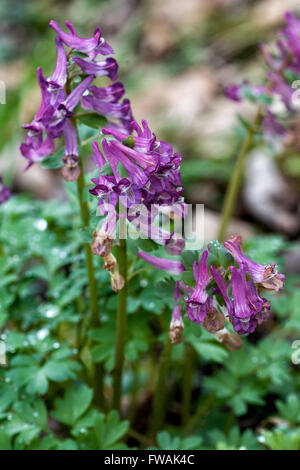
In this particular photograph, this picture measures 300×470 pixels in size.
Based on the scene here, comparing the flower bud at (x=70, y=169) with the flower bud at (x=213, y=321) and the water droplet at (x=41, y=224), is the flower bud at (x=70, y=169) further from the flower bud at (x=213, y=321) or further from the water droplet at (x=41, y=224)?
the water droplet at (x=41, y=224)

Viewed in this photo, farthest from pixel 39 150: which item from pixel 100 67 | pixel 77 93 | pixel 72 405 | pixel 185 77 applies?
pixel 185 77

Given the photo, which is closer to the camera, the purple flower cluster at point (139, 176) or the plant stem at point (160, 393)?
the purple flower cluster at point (139, 176)

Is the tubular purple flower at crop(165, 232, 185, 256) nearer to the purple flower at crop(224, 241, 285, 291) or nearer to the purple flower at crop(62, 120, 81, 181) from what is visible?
the purple flower at crop(224, 241, 285, 291)

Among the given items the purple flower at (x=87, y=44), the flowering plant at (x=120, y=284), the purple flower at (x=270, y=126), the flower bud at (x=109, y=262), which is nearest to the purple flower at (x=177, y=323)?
the flowering plant at (x=120, y=284)

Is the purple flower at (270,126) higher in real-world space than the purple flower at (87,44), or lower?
lower

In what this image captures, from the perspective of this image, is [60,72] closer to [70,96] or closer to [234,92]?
[70,96]

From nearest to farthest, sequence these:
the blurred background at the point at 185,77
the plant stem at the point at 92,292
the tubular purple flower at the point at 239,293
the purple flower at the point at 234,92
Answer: the tubular purple flower at the point at 239,293 < the plant stem at the point at 92,292 < the purple flower at the point at 234,92 < the blurred background at the point at 185,77

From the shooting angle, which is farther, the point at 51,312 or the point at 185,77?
the point at 185,77
